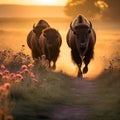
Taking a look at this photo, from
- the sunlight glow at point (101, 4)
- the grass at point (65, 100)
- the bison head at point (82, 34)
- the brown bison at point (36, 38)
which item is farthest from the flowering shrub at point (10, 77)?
the sunlight glow at point (101, 4)

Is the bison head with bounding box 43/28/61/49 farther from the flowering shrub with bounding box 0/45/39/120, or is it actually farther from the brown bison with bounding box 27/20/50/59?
the flowering shrub with bounding box 0/45/39/120

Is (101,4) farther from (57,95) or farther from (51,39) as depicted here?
(57,95)

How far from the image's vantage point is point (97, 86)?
15633 mm

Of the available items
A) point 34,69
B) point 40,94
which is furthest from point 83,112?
point 34,69

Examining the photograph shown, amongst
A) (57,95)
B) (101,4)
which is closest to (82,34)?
(57,95)

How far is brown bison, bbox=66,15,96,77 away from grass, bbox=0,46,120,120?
224 centimetres

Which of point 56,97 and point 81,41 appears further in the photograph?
point 81,41

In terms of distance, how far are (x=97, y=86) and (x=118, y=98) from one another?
10.7 ft

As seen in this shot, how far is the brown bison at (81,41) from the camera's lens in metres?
18.1

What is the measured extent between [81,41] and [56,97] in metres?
5.48

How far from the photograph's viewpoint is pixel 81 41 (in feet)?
58.5

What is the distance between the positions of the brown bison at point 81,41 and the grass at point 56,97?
2.24 metres

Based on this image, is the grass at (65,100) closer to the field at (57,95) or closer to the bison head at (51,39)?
the field at (57,95)

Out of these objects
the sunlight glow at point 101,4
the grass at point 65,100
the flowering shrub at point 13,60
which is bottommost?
the grass at point 65,100
